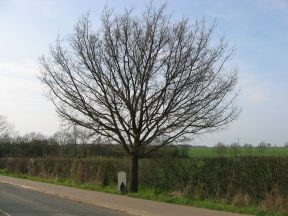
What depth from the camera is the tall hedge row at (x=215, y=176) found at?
59.0ft

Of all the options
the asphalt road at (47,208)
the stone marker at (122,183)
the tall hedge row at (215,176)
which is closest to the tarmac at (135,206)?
the asphalt road at (47,208)

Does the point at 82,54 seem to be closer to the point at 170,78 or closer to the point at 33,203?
the point at 170,78

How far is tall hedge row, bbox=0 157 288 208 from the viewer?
18.0 meters

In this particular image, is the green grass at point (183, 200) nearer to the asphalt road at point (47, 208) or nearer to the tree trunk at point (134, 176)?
the tree trunk at point (134, 176)

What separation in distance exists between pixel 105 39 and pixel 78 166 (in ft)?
43.2

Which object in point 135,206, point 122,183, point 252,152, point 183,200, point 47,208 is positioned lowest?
point 47,208

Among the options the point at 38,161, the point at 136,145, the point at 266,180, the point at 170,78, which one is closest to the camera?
the point at 266,180

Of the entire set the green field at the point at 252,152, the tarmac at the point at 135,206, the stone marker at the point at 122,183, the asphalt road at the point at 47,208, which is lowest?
the asphalt road at the point at 47,208

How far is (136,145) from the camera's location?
24.4 metres

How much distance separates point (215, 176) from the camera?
68.1 ft

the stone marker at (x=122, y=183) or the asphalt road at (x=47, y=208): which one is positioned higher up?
the stone marker at (x=122, y=183)

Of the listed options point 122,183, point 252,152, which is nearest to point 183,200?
point 122,183

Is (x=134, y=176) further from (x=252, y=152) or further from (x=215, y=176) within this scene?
(x=252, y=152)

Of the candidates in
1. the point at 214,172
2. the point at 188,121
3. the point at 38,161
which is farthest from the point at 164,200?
the point at 38,161
